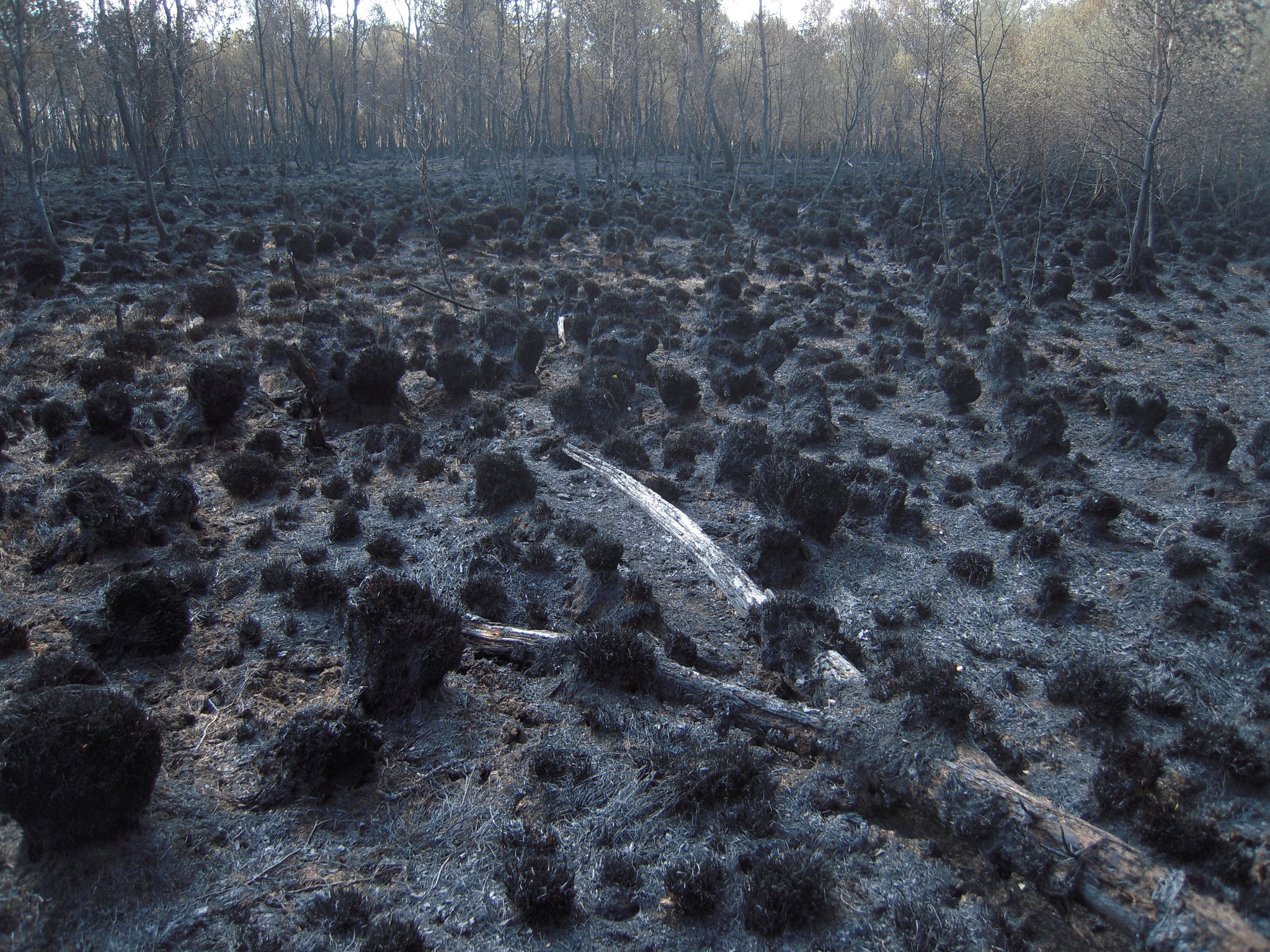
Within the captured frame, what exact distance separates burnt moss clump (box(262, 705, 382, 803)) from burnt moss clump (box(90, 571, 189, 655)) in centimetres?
170

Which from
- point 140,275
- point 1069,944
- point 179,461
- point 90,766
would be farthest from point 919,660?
point 140,275

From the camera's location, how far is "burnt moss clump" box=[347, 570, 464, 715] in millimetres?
5348

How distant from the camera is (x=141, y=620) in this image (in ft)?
19.1

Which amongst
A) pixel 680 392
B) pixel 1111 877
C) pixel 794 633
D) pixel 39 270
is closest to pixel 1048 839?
pixel 1111 877

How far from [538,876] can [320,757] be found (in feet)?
5.26

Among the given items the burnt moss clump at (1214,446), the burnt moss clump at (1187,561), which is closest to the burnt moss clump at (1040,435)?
the burnt moss clump at (1214,446)

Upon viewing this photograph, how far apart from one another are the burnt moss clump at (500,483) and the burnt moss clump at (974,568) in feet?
14.8

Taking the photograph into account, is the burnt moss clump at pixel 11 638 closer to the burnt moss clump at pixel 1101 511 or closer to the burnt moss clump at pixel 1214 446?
the burnt moss clump at pixel 1101 511

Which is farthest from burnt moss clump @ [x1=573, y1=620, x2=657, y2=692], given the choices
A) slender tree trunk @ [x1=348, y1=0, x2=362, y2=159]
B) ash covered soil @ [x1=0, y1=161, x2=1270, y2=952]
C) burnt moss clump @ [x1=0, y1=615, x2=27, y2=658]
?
slender tree trunk @ [x1=348, y1=0, x2=362, y2=159]

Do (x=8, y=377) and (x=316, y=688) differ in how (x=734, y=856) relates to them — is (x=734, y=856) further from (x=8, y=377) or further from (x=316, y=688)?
(x=8, y=377)

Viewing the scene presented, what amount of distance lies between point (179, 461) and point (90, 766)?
20.1 ft

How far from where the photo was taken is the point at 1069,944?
3574 millimetres

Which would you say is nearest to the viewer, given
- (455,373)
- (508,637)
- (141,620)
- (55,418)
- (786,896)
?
(786,896)

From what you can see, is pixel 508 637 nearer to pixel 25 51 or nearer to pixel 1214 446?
pixel 1214 446
